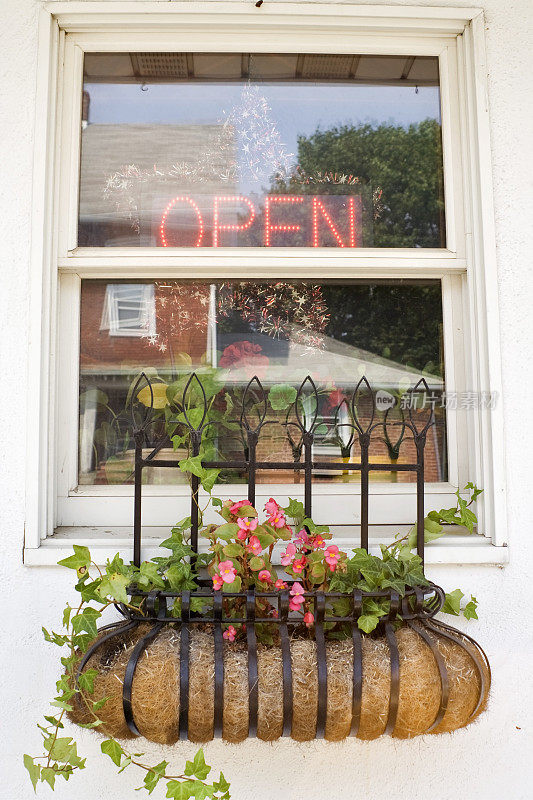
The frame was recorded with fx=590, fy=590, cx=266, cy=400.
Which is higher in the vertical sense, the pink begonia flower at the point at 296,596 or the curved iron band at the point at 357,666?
the pink begonia flower at the point at 296,596

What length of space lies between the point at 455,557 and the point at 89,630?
3.14 ft

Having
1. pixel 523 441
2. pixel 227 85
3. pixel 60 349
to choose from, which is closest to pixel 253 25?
pixel 227 85

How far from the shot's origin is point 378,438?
1.85 metres

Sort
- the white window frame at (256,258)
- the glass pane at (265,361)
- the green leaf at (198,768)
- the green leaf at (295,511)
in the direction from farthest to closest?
the glass pane at (265,361), the white window frame at (256,258), the green leaf at (295,511), the green leaf at (198,768)

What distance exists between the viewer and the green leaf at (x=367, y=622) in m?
1.35

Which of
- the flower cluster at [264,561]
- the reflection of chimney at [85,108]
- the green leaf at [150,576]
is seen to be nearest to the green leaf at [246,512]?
the flower cluster at [264,561]

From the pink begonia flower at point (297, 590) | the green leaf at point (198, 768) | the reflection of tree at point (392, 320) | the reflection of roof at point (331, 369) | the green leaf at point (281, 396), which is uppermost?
the reflection of tree at point (392, 320)

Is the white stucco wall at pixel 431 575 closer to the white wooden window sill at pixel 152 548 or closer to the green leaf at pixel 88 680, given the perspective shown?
the white wooden window sill at pixel 152 548

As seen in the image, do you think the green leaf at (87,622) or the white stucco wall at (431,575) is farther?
the white stucco wall at (431,575)

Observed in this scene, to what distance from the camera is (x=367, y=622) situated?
1.36 metres

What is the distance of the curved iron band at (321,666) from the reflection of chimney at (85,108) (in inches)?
62.2

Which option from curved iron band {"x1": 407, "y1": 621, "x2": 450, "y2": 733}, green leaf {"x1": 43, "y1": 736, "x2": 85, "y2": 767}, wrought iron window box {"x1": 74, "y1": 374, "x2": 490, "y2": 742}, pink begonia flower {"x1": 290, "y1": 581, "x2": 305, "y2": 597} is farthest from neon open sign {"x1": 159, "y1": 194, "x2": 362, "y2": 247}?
green leaf {"x1": 43, "y1": 736, "x2": 85, "y2": 767}

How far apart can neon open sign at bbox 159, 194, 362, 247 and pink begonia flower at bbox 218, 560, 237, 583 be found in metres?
0.99

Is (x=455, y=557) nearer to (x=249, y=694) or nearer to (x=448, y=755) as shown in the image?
(x=448, y=755)
